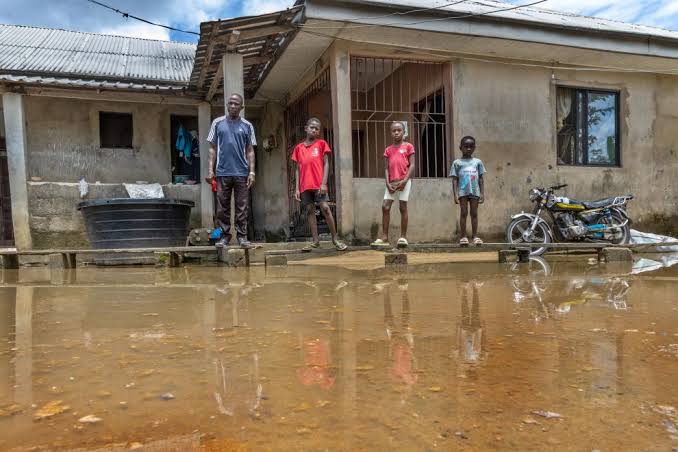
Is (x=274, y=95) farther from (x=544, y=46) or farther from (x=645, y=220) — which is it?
(x=645, y=220)

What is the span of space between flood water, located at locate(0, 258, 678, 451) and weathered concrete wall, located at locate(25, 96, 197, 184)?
7.35m

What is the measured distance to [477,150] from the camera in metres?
7.63

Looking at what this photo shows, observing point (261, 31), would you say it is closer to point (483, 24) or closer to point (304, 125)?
point (304, 125)

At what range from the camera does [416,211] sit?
7.33 metres

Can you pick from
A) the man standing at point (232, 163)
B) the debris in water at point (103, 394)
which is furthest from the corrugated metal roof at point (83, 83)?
the debris in water at point (103, 394)

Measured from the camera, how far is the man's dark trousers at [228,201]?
5379 mm

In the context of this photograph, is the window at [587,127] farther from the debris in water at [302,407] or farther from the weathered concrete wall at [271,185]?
the debris in water at [302,407]

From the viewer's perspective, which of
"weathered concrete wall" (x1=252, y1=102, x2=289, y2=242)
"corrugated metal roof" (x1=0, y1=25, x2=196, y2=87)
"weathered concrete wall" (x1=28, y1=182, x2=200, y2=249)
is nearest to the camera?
"weathered concrete wall" (x1=28, y1=182, x2=200, y2=249)

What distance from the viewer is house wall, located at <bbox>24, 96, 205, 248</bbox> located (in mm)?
8430

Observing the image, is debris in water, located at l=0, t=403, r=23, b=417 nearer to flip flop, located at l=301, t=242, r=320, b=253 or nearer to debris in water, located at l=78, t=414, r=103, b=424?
debris in water, located at l=78, t=414, r=103, b=424

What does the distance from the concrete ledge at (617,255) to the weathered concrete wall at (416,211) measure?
7.30 ft

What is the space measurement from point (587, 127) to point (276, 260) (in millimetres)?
6177

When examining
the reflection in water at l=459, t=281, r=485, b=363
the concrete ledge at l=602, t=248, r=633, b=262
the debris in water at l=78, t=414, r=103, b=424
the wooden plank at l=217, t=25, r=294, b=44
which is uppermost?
the wooden plank at l=217, t=25, r=294, b=44

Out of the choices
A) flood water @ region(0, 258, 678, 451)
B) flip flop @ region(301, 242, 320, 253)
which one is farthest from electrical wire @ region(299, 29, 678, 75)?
flood water @ region(0, 258, 678, 451)
